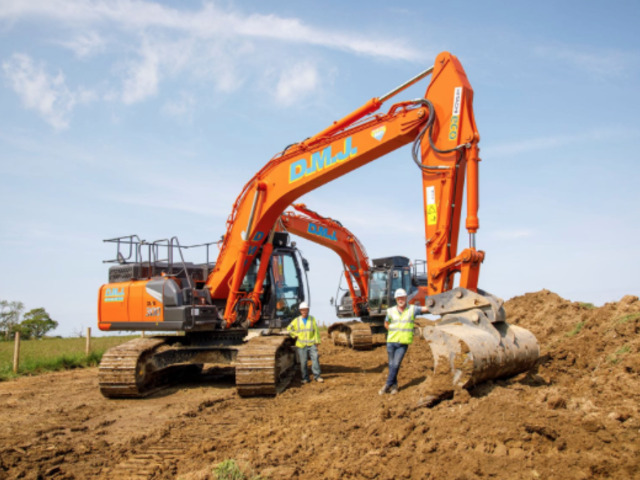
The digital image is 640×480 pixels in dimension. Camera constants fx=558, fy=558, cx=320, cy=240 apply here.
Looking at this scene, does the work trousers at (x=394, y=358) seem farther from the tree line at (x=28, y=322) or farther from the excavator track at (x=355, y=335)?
the tree line at (x=28, y=322)

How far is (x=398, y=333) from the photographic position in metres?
8.23

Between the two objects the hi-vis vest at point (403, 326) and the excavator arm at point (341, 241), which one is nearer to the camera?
the hi-vis vest at point (403, 326)

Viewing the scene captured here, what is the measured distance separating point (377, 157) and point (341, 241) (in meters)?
7.14

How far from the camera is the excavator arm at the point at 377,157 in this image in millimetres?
7883

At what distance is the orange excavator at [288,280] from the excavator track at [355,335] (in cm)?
463

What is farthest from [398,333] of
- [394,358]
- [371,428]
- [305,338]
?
[305,338]

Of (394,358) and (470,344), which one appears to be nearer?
(470,344)

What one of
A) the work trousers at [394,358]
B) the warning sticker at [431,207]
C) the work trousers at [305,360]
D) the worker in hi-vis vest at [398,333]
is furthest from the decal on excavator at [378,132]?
the work trousers at [305,360]

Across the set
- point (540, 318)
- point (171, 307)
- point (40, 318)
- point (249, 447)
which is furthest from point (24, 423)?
point (40, 318)

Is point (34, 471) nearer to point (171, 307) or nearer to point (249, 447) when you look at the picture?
point (249, 447)

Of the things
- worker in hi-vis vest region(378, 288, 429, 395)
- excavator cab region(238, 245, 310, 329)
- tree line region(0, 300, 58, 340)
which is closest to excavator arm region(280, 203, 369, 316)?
excavator cab region(238, 245, 310, 329)

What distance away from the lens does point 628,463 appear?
15.1 ft

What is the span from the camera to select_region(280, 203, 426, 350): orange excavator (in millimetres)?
15758

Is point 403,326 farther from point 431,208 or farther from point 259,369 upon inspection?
point 259,369
